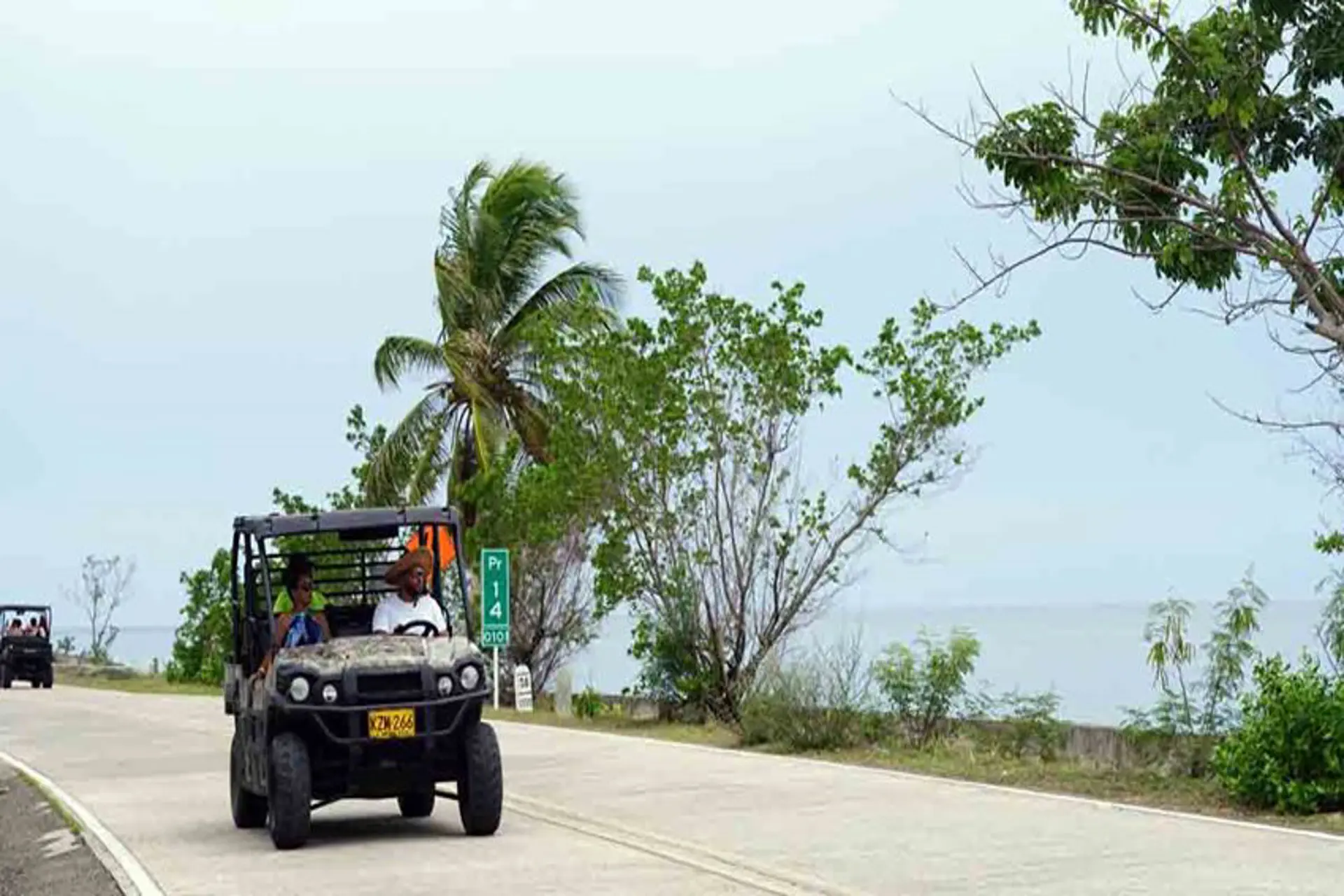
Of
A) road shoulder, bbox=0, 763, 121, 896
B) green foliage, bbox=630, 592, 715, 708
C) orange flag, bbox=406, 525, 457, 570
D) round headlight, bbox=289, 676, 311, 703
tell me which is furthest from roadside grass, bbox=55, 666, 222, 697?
round headlight, bbox=289, 676, 311, 703

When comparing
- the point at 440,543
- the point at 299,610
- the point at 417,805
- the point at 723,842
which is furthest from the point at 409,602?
the point at 723,842

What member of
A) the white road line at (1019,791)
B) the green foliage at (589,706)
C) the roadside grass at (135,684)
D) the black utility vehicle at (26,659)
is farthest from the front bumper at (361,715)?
the black utility vehicle at (26,659)

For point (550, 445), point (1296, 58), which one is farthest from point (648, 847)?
point (550, 445)

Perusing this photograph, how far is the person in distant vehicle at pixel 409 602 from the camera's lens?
1576 cm

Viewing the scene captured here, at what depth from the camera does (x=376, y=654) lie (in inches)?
585

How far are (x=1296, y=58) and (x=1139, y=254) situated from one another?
179cm

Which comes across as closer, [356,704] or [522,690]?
[356,704]

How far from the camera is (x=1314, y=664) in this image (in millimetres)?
16297

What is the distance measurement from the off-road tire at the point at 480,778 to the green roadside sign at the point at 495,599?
58.4 ft

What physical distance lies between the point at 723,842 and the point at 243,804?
4383mm

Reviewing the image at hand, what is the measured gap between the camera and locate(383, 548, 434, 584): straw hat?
51.8ft

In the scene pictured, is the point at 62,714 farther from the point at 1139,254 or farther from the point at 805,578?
the point at 1139,254

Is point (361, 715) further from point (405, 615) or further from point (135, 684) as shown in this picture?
point (135, 684)

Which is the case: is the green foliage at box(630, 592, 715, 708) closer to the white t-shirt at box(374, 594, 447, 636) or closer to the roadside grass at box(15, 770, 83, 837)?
the roadside grass at box(15, 770, 83, 837)
